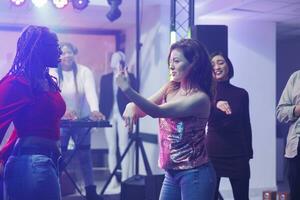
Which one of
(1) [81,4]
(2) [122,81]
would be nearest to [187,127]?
(2) [122,81]

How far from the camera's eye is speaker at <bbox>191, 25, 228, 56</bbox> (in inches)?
161

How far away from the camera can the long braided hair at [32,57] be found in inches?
72.8

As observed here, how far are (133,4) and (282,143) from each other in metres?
3.00

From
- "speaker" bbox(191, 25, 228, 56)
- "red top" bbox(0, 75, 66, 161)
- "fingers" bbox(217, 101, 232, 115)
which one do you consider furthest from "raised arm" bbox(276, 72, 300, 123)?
"red top" bbox(0, 75, 66, 161)

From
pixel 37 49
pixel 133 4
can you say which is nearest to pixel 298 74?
pixel 37 49

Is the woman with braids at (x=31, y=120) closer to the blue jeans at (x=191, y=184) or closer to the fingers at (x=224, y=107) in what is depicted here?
the blue jeans at (x=191, y=184)

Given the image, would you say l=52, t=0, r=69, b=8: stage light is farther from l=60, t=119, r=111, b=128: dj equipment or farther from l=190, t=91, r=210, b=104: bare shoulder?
l=190, t=91, r=210, b=104: bare shoulder

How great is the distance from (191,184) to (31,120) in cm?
71

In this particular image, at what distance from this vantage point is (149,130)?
5.57 meters

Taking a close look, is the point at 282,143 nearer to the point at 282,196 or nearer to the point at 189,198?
the point at 282,196

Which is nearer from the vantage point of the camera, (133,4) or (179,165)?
(179,165)

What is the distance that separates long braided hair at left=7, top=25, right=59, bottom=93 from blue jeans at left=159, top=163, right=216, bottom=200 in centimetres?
66

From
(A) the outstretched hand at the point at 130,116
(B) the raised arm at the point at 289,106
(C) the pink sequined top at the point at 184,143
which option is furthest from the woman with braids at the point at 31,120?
(B) the raised arm at the point at 289,106

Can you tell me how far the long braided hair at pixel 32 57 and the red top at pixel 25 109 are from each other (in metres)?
0.04
